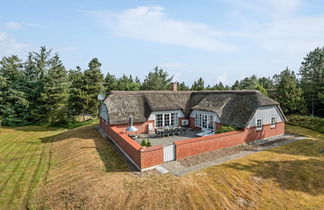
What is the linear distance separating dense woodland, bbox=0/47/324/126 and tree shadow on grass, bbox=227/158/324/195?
19.3 meters

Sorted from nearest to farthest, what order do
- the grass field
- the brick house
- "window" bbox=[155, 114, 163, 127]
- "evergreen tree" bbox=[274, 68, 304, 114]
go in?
1. the grass field
2. the brick house
3. "window" bbox=[155, 114, 163, 127]
4. "evergreen tree" bbox=[274, 68, 304, 114]

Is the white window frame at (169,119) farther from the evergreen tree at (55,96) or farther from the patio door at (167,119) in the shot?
the evergreen tree at (55,96)


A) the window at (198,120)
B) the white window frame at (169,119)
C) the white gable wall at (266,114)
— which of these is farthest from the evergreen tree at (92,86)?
the white gable wall at (266,114)

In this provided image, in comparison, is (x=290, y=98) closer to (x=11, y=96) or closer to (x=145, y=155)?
(x=145, y=155)

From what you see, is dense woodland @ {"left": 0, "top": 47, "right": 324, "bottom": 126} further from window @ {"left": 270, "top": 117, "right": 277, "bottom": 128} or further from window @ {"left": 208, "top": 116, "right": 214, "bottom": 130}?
window @ {"left": 208, "top": 116, "right": 214, "bottom": 130}

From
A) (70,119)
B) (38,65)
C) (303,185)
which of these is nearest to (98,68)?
(70,119)

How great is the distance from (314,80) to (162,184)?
37.4 metres

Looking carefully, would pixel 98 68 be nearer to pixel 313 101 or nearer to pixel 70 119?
pixel 70 119

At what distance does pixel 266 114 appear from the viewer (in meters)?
16.2

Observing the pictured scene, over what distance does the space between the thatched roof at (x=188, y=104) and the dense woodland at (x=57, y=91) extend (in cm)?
916

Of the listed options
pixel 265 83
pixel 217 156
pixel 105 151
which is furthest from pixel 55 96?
pixel 265 83

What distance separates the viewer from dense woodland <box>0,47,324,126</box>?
27125 mm

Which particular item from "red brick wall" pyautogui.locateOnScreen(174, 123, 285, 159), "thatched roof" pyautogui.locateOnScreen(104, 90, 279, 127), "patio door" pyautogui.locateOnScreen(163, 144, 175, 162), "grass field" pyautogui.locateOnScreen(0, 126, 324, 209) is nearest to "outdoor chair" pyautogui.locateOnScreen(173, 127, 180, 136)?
"thatched roof" pyautogui.locateOnScreen(104, 90, 279, 127)

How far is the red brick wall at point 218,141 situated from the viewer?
1160 centimetres
